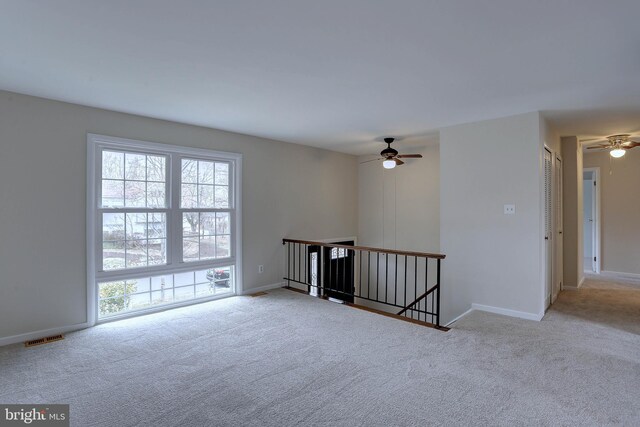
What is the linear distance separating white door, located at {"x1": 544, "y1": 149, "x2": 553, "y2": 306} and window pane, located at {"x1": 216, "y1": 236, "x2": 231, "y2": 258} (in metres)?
4.18

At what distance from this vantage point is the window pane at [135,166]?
3.89 metres

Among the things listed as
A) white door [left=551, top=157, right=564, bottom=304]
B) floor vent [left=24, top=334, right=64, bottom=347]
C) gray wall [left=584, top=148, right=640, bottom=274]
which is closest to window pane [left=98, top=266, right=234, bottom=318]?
floor vent [left=24, top=334, right=64, bottom=347]

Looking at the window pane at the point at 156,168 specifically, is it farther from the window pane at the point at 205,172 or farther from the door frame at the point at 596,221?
the door frame at the point at 596,221

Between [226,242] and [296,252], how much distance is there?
126 centimetres

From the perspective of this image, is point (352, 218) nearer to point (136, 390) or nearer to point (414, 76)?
point (414, 76)

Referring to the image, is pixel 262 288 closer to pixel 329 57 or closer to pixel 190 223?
pixel 190 223

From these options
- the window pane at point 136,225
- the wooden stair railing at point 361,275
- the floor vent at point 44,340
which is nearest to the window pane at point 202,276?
the window pane at point 136,225

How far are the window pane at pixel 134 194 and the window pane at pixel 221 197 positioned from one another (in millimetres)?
966

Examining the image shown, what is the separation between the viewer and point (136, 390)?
234 cm

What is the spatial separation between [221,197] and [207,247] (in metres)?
0.74

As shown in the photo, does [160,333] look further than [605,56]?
Yes

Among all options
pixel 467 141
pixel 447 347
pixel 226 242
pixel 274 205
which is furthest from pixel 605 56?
pixel 226 242

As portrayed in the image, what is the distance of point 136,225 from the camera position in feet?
13.0

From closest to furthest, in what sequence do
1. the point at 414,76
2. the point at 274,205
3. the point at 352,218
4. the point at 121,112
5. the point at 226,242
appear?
the point at 414,76, the point at 121,112, the point at 226,242, the point at 274,205, the point at 352,218
